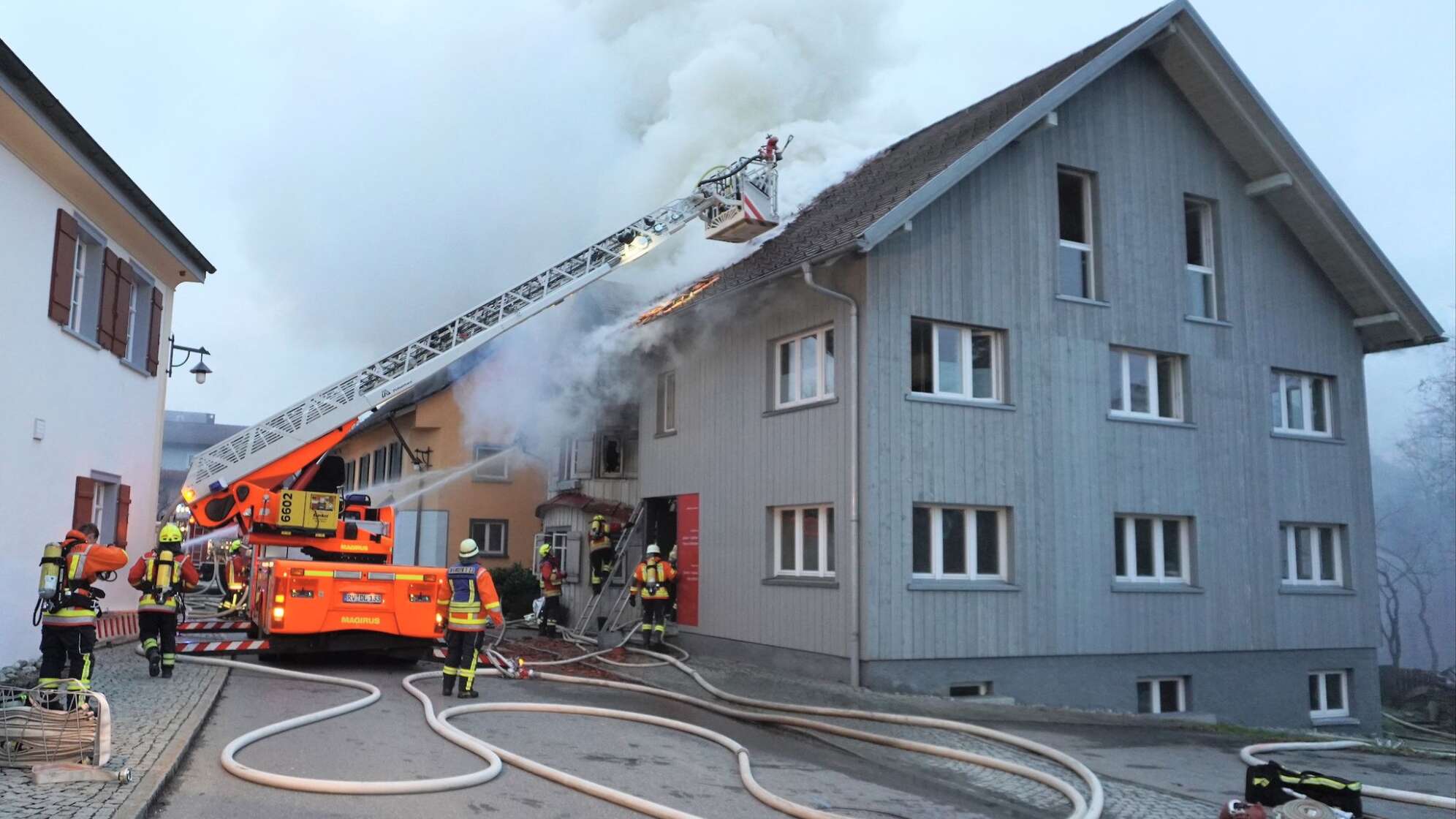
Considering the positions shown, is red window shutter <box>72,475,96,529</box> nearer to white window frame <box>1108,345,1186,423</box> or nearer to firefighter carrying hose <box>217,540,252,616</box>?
firefighter carrying hose <box>217,540,252,616</box>

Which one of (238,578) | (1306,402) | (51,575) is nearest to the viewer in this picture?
(51,575)

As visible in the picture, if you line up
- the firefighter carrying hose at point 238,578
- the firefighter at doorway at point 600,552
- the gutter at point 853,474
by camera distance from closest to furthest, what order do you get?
the gutter at point 853,474 → the firefighter carrying hose at point 238,578 → the firefighter at doorway at point 600,552

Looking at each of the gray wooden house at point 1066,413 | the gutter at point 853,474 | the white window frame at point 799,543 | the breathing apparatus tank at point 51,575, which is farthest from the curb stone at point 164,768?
the white window frame at point 799,543

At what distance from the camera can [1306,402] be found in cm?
1744

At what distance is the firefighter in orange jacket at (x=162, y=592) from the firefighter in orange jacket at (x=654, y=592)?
20.3 feet

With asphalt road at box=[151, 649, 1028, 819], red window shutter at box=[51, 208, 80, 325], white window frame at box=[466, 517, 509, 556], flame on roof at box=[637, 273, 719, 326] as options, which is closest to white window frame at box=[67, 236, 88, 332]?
red window shutter at box=[51, 208, 80, 325]

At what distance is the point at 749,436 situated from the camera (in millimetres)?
15555

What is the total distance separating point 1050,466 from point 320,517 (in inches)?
360

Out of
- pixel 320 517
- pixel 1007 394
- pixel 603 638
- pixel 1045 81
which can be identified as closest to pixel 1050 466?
pixel 1007 394

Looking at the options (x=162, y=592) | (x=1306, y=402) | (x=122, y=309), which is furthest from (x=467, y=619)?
(x=1306, y=402)

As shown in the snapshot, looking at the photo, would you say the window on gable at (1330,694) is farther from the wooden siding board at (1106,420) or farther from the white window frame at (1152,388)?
the white window frame at (1152,388)

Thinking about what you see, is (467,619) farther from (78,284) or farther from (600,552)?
(600,552)

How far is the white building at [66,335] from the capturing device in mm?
10383

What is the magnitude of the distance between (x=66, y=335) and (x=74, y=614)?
431 cm
